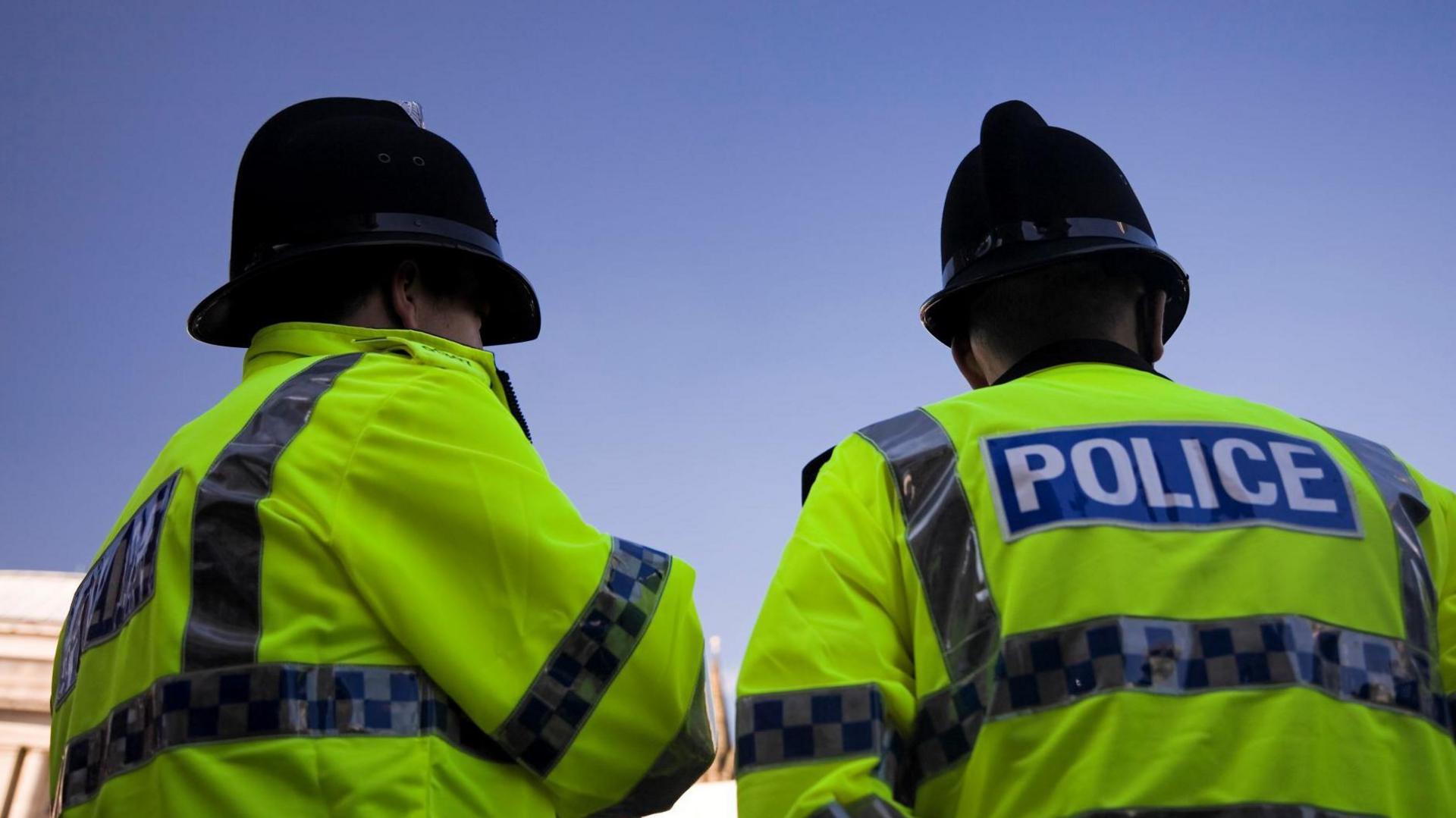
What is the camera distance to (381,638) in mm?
2107

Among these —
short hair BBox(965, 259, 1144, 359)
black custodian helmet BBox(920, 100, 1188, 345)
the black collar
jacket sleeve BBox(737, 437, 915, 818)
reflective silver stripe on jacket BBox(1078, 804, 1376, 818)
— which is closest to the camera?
reflective silver stripe on jacket BBox(1078, 804, 1376, 818)

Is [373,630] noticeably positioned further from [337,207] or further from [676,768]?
[337,207]

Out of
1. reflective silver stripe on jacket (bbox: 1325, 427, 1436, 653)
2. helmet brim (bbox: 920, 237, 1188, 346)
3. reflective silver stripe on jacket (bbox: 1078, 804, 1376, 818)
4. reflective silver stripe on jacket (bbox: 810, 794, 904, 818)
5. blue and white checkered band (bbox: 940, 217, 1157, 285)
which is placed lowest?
reflective silver stripe on jacket (bbox: 1078, 804, 1376, 818)

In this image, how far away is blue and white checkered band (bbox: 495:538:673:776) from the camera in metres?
2.09

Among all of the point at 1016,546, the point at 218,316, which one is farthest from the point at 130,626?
the point at 1016,546

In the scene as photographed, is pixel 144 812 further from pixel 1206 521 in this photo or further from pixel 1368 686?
pixel 1368 686

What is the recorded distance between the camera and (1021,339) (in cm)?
256

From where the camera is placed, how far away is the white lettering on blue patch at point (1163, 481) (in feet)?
6.62

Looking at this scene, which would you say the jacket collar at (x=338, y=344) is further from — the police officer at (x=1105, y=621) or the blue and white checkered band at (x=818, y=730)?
the blue and white checkered band at (x=818, y=730)

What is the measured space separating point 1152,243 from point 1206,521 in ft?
3.04

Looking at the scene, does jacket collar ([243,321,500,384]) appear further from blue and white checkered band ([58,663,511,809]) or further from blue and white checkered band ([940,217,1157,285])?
blue and white checkered band ([940,217,1157,285])

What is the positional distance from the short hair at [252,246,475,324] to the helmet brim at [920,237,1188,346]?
3.35 feet

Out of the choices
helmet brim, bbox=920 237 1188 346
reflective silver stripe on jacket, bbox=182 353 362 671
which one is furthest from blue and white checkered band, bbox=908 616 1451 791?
reflective silver stripe on jacket, bbox=182 353 362 671

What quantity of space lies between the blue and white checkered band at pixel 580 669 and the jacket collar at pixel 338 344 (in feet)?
1.81
